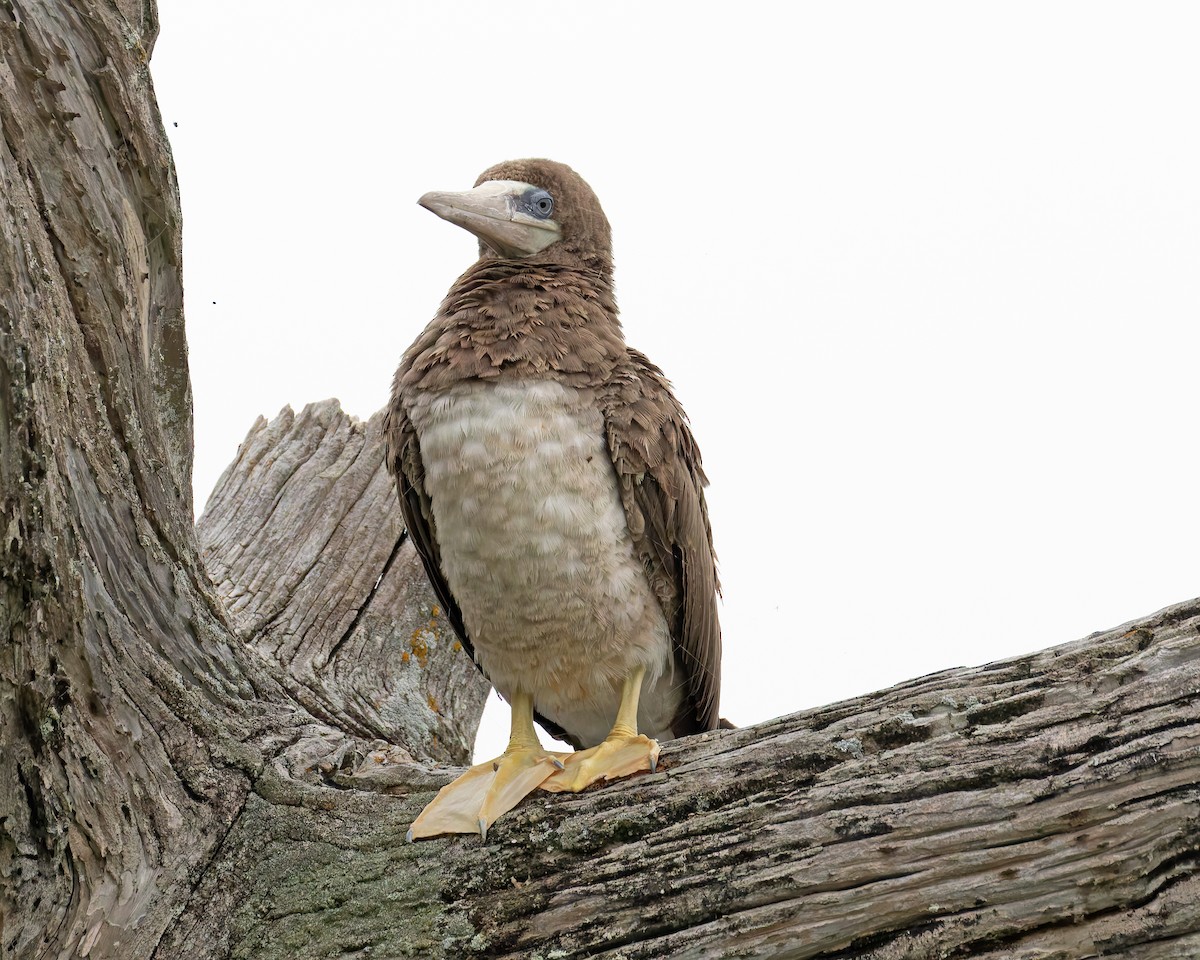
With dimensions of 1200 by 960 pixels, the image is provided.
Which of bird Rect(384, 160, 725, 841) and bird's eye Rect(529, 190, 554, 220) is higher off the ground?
bird's eye Rect(529, 190, 554, 220)

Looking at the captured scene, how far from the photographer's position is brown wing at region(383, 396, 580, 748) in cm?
414

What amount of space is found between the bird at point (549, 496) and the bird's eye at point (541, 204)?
39 millimetres

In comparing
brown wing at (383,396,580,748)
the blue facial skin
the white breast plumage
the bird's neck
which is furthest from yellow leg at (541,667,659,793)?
the blue facial skin

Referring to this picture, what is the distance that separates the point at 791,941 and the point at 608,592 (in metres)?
1.51

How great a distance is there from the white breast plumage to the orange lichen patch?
1486 mm

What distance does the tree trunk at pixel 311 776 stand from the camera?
2.51m

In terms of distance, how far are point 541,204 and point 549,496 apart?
1343 mm

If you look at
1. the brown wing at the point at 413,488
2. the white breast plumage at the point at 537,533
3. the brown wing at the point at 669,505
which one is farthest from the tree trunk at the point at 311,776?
the brown wing at the point at 669,505

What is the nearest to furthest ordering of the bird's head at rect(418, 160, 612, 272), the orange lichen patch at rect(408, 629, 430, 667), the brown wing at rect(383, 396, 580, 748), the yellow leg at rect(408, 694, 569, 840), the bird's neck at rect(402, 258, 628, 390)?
1. the yellow leg at rect(408, 694, 569, 840)
2. the bird's neck at rect(402, 258, 628, 390)
3. the brown wing at rect(383, 396, 580, 748)
4. the bird's head at rect(418, 160, 612, 272)
5. the orange lichen patch at rect(408, 629, 430, 667)

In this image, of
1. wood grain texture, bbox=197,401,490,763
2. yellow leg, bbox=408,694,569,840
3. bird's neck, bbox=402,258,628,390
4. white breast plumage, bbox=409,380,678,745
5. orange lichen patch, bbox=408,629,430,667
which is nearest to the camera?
yellow leg, bbox=408,694,569,840

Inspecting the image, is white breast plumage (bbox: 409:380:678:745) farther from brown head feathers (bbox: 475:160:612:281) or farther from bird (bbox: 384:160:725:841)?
brown head feathers (bbox: 475:160:612:281)

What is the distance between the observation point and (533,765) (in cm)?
362

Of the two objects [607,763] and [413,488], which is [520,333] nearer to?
[413,488]

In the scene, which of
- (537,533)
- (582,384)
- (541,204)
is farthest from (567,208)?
(537,533)
